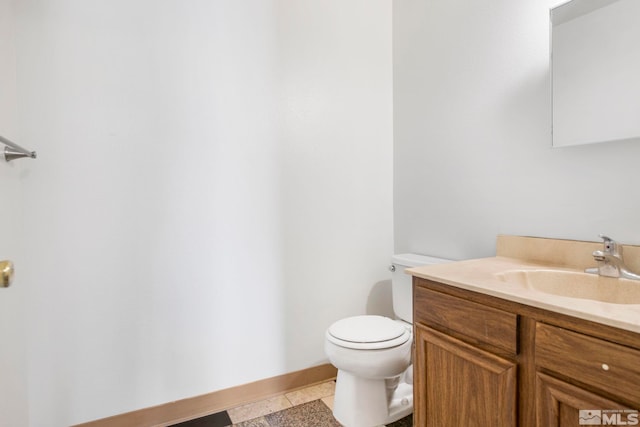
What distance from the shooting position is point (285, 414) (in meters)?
1.69

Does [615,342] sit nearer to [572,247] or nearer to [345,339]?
[572,247]

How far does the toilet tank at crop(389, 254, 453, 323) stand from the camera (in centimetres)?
179

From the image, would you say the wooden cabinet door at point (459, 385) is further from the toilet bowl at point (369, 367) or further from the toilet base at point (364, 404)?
the toilet base at point (364, 404)

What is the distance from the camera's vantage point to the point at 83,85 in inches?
57.8

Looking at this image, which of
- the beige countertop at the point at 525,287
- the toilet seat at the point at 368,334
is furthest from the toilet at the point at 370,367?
the beige countertop at the point at 525,287

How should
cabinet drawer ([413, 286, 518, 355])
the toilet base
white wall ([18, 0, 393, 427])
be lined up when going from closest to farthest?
cabinet drawer ([413, 286, 518, 355]) < white wall ([18, 0, 393, 427]) < the toilet base

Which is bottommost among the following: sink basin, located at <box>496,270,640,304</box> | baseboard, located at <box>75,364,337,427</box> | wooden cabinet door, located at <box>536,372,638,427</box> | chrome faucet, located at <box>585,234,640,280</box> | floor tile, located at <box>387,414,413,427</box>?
floor tile, located at <box>387,414,413,427</box>

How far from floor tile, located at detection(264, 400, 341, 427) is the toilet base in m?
0.05

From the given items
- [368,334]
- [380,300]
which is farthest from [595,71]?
[380,300]

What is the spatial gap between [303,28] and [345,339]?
165 cm

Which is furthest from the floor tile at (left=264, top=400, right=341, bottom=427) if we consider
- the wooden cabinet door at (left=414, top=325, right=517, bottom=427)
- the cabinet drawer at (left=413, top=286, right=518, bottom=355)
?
the cabinet drawer at (left=413, top=286, right=518, bottom=355)

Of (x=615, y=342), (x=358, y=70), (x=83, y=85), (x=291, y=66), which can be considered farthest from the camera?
(x=358, y=70)

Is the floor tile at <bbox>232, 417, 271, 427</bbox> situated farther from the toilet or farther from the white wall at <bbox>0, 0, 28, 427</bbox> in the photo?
the white wall at <bbox>0, 0, 28, 427</bbox>

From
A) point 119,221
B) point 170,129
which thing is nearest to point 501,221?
point 170,129
